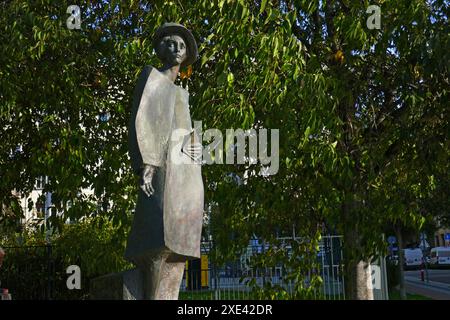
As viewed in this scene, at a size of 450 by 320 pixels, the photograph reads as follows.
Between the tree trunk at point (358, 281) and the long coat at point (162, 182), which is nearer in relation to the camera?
the long coat at point (162, 182)

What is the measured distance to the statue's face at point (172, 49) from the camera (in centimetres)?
555

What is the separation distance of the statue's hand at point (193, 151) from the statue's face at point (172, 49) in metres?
0.72

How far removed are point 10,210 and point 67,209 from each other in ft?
7.27

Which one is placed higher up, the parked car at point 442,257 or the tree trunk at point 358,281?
the parked car at point 442,257

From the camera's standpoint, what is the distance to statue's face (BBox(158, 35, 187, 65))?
5551 millimetres

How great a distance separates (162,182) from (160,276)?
2.32 feet

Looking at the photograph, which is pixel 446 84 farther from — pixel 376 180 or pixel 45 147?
pixel 45 147

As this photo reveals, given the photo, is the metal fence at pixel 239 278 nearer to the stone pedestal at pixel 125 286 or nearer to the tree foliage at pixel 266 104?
the tree foliage at pixel 266 104

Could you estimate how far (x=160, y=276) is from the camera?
5133 mm

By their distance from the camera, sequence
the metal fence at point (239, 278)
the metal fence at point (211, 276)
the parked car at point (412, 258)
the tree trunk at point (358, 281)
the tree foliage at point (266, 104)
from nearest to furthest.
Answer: the tree foliage at point (266, 104), the tree trunk at point (358, 281), the metal fence at point (211, 276), the metal fence at point (239, 278), the parked car at point (412, 258)

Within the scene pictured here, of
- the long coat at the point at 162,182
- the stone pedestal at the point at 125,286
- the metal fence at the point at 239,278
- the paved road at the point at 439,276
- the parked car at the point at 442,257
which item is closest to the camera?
the long coat at the point at 162,182

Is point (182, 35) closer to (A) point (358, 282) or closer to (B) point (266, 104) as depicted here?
(B) point (266, 104)

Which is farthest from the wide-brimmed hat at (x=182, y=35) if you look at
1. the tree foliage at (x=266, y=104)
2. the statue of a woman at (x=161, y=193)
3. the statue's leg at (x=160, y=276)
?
the tree foliage at (x=266, y=104)

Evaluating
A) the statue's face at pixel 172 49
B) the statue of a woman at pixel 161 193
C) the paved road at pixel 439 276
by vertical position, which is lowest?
the paved road at pixel 439 276
